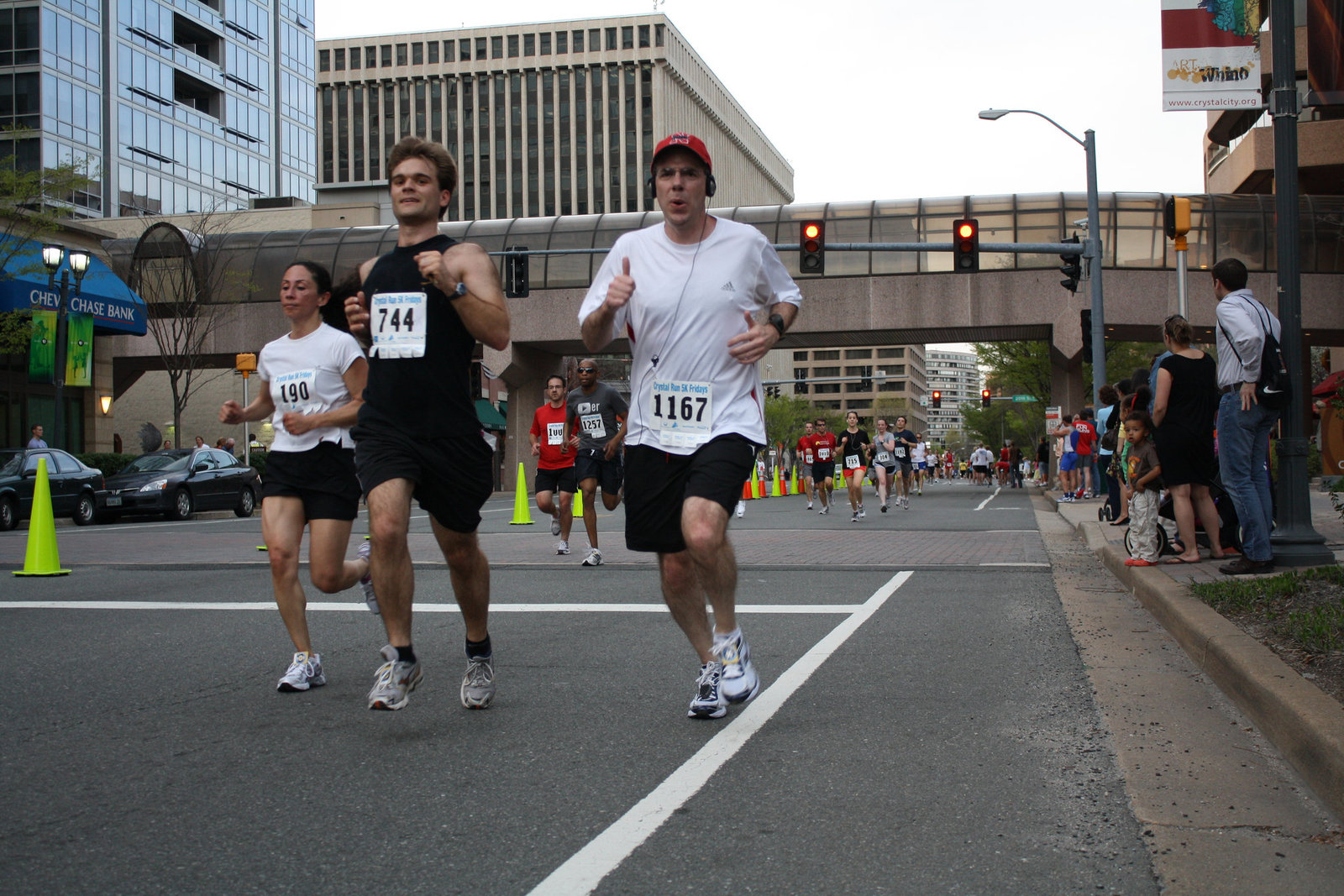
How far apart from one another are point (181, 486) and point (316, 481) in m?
18.7

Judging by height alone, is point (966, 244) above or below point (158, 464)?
above

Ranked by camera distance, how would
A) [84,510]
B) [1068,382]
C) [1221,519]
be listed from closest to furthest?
1. [1221,519]
2. [84,510]
3. [1068,382]

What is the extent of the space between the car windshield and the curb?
19.5 meters

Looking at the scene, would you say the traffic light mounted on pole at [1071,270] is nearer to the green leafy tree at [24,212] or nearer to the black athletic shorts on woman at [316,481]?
the green leafy tree at [24,212]

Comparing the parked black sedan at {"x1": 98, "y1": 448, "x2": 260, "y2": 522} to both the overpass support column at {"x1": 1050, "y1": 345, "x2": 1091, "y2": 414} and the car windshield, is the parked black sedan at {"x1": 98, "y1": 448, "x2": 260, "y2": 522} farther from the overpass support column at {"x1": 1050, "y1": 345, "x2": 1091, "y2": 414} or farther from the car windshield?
the overpass support column at {"x1": 1050, "y1": 345, "x2": 1091, "y2": 414}

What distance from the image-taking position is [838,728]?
4309 millimetres

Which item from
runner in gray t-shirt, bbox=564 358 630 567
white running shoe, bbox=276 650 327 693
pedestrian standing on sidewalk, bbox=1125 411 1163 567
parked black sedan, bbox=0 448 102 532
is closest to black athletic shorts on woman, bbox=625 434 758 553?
white running shoe, bbox=276 650 327 693

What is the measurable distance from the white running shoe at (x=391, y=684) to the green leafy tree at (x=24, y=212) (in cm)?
2406

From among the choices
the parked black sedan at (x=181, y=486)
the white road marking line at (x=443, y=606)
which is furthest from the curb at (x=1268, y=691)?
the parked black sedan at (x=181, y=486)

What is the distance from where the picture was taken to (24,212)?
85.7 feet

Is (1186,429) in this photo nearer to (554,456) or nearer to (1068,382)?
(554,456)

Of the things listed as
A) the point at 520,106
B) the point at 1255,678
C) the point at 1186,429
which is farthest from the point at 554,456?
the point at 520,106

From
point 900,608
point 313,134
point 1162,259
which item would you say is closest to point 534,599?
point 900,608

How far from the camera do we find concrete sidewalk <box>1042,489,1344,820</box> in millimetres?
3525
